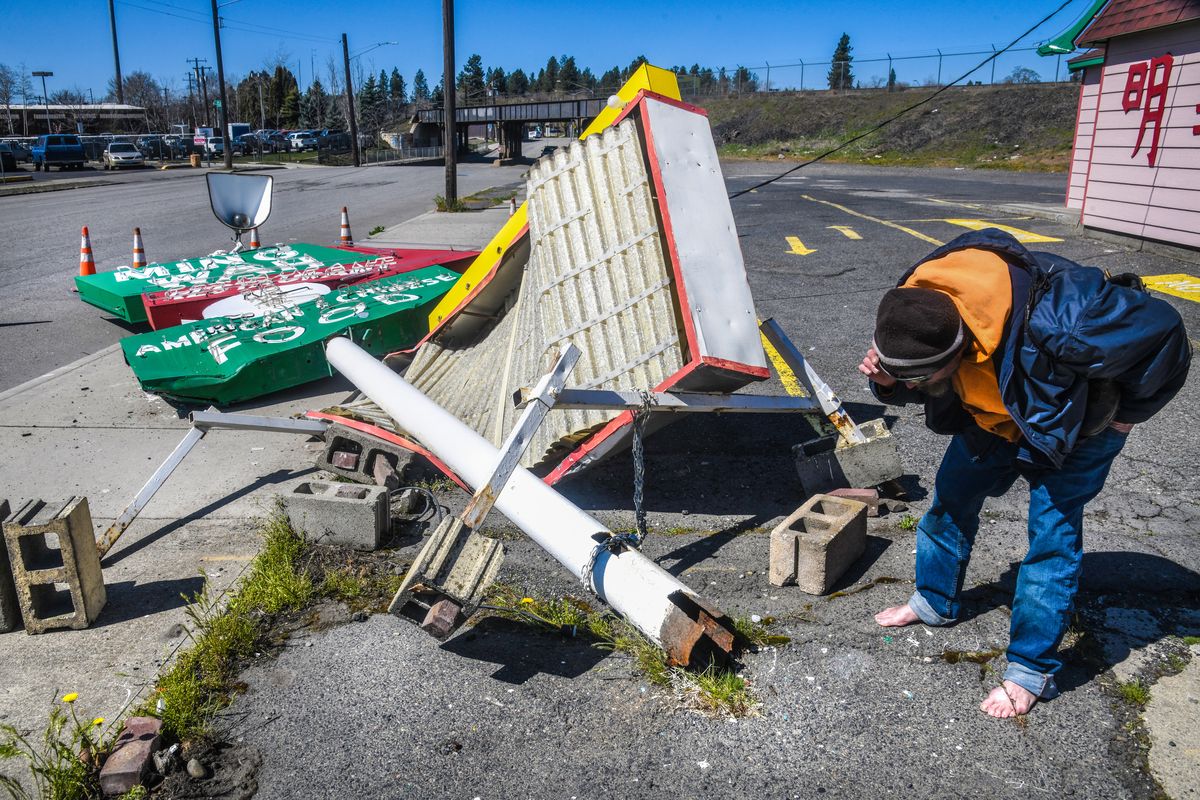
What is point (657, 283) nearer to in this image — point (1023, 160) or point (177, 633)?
point (177, 633)

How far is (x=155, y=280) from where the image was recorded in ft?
28.7

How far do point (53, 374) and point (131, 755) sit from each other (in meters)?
5.76

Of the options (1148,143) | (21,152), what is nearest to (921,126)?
(1148,143)

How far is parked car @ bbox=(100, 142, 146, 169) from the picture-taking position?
142 ft

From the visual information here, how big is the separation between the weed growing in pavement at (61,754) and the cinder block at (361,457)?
207 cm

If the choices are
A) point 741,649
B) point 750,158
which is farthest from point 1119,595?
point 750,158

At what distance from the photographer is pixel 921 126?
149 ft

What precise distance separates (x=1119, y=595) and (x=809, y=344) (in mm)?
4260

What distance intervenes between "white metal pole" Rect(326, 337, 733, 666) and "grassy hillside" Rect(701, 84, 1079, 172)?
35274 mm

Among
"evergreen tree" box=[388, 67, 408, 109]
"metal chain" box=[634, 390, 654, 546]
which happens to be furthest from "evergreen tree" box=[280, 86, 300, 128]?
"metal chain" box=[634, 390, 654, 546]

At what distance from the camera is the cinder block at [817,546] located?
3.60 m

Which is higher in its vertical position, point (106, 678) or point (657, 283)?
point (657, 283)

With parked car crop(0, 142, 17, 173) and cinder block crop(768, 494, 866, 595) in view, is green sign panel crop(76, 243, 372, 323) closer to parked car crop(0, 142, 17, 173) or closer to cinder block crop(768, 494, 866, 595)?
cinder block crop(768, 494, 866, 595)

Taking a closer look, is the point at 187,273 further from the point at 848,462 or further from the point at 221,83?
the point at 221,83
